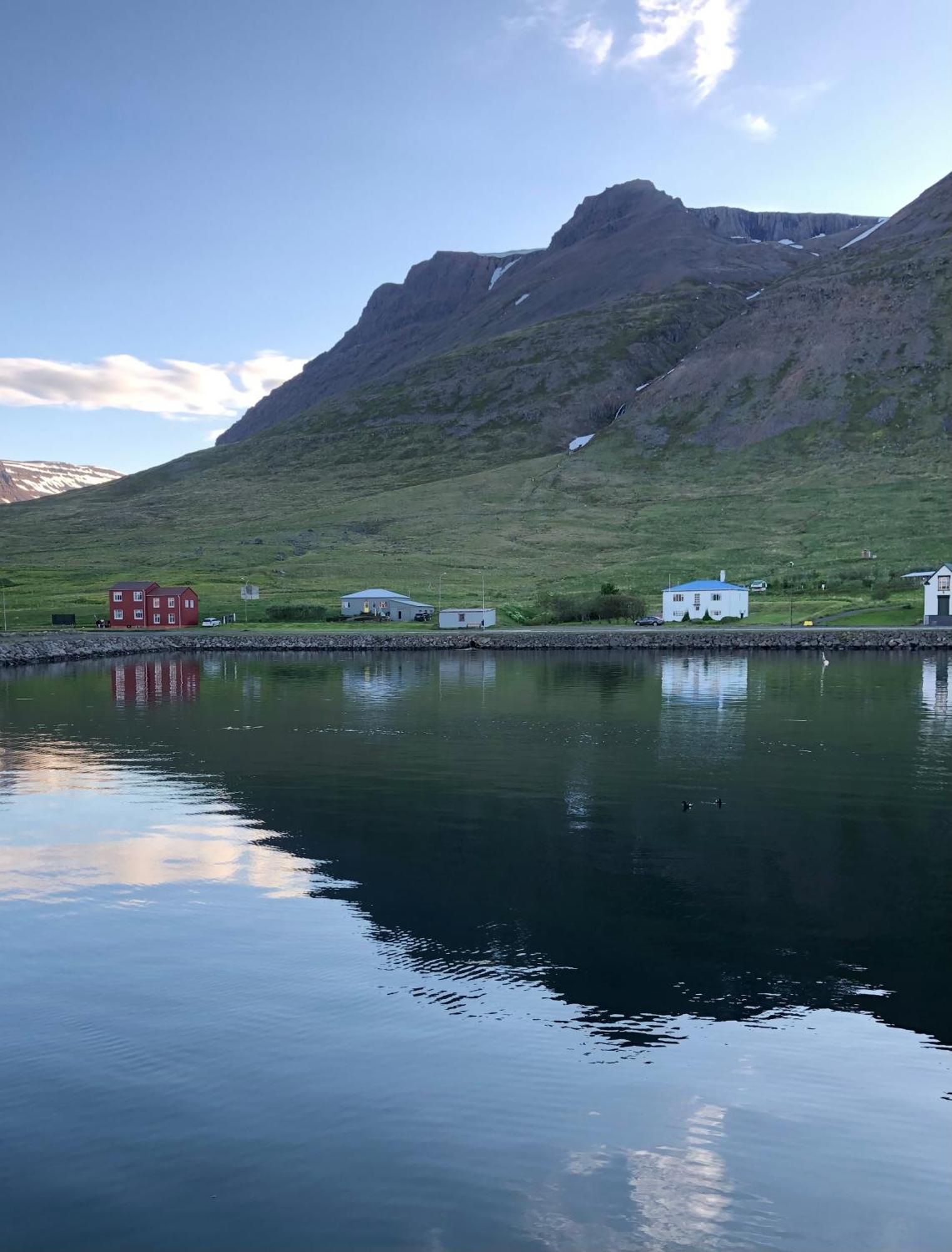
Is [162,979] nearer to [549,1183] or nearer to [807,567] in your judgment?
[549,1183]

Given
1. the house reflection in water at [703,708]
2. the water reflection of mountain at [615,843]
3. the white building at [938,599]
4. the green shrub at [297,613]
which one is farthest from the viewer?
the green shrub at [297,613]

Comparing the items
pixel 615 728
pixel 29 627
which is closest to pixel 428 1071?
pixel 615 728

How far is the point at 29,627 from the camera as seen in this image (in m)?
134

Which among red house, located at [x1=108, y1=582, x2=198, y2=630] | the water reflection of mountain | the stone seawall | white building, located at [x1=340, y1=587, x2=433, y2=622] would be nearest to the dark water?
the water reflection of mountain

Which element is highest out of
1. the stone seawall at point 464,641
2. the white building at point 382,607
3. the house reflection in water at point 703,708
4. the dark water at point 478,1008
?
the white building at point 382,607

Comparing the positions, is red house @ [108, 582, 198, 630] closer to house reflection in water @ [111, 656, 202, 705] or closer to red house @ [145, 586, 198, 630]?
red house @ [145, 586, 198, 630]

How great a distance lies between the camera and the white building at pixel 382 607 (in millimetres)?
138125

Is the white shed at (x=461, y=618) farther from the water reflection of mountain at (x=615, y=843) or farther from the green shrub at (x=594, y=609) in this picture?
the water reflection of mountain at (x=615, y=843)

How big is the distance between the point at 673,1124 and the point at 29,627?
134 meters

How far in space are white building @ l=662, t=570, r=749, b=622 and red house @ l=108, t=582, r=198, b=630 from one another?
6390cm

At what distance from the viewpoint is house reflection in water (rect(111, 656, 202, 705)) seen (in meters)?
74.6

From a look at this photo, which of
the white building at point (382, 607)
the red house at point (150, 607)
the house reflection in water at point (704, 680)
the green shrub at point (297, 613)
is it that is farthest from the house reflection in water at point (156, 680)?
the house reflection in water at point (704, 680)

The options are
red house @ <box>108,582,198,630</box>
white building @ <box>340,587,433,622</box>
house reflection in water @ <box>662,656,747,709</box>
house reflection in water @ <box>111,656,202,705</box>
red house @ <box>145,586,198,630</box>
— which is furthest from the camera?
red house @ <box>145,586,198,630</box>

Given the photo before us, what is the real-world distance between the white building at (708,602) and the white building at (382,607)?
32088 millimetres
